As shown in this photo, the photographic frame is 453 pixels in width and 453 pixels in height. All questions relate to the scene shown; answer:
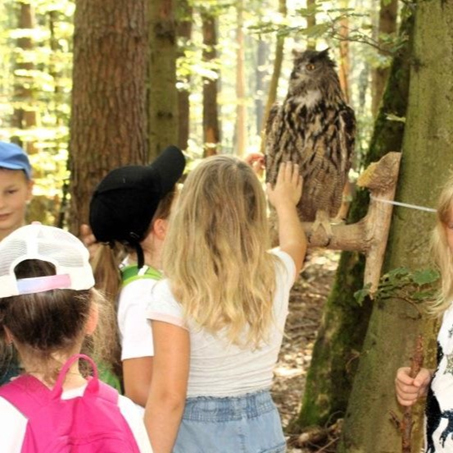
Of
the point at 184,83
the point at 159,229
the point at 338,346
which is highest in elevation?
the point at 159,229

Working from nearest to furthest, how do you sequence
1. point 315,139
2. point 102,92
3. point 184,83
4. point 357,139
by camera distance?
point 315,139 < point 102,92 < point 357,139 < point 184,83

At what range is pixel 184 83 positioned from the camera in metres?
9.52

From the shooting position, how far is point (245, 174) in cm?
236

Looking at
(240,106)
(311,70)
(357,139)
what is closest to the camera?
(311,70)

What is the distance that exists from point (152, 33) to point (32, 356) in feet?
17.8

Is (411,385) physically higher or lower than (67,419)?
lower

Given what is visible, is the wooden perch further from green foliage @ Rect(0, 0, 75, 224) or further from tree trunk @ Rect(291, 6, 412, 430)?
green foliage @ Rect(0, 0, 75, 224)

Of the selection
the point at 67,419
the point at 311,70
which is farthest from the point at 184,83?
the point at 67,419

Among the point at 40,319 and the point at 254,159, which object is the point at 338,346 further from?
the point at 40,319

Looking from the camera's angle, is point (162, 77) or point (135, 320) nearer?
point (135, 320)

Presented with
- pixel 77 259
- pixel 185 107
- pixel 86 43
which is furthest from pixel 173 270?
pixel 185 107

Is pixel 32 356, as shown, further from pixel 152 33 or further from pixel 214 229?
pixel 152 33

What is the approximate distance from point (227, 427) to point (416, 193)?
136 centimetres

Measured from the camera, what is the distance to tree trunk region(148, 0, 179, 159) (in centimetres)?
681
